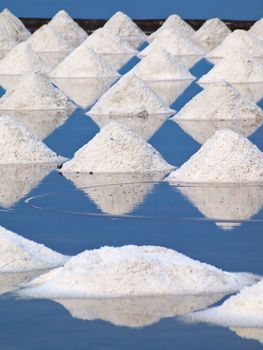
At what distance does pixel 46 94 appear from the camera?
14297mm

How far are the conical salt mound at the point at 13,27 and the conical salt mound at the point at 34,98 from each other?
8890 mm

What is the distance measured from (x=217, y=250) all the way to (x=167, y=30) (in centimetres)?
1499

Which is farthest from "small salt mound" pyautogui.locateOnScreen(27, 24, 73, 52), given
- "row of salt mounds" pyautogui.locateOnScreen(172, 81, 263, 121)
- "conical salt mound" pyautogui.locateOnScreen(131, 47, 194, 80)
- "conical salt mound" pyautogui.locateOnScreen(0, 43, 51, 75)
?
"row of salt mounds" pyautogui.locateOnScreen(172, 81, 263, 121)

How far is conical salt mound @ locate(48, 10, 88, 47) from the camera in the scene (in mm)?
23703

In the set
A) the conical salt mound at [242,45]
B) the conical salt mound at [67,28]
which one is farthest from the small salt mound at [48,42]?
the conical salt mound at [242,45]

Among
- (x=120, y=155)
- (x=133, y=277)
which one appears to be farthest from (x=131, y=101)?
(x=133, y=277)

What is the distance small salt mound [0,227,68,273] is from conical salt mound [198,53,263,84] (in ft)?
31.5

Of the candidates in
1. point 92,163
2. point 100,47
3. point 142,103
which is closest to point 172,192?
point 92,163

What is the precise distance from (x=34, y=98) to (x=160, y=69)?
10.9 ft

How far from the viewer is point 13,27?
23500mm

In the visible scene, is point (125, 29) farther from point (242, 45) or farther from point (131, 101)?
point (131, 101)

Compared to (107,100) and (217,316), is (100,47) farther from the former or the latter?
(217,316)

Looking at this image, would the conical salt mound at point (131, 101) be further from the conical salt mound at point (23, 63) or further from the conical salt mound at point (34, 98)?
the conical salt mound at point (23, 63)

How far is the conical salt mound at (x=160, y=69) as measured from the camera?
56.3 feet
